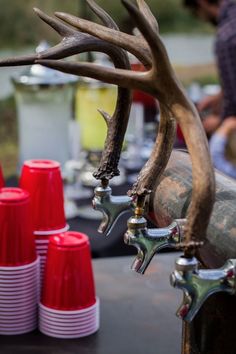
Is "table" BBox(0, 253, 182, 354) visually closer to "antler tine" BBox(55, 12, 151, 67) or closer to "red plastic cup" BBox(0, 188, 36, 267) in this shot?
"red plastic cup" BBox(0, 188, 36, 267)

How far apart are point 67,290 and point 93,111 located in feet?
4.44

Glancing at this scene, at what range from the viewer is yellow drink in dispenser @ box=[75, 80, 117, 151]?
2.26 meters

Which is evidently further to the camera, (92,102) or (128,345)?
(92,102)

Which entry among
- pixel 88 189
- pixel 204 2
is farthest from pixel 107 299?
pixel 204 2

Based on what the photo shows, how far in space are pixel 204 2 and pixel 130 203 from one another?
7.21 feet

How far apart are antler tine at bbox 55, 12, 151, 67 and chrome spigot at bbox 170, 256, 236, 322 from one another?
216 mm

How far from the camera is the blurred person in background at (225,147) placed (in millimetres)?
2270

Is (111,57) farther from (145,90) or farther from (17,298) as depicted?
(17,298)

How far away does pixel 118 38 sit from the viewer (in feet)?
2.28

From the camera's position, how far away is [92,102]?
2295mm

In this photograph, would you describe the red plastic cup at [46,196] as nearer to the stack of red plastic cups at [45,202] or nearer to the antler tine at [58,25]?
the stack of red plastic cups at [45,202]

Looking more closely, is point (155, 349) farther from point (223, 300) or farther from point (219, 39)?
point (219, 39)

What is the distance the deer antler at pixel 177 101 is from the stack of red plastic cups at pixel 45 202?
1.53 feet

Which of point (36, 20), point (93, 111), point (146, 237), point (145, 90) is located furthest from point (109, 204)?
point (36, 20)
